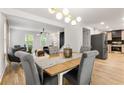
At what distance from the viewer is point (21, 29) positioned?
7078mm

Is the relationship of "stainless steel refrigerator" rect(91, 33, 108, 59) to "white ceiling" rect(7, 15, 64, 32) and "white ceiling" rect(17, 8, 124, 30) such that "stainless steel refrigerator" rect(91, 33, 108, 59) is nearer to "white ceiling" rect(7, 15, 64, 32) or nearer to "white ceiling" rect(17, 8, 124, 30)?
"white ceiling" rect(17, 8, 124, 30)

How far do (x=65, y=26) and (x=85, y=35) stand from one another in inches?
70.2

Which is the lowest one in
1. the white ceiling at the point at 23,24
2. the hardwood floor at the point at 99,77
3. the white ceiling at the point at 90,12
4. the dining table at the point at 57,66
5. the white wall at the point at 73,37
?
the hardwood floor at the point at 99,77

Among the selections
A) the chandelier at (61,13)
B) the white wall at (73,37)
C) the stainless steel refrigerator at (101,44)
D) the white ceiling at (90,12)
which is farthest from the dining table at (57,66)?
the stainless steel refrigerator at (101,44)

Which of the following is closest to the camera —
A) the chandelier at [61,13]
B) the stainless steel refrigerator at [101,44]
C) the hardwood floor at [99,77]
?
the chandelier at [61,13]

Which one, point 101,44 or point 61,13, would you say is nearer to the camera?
point 61,13

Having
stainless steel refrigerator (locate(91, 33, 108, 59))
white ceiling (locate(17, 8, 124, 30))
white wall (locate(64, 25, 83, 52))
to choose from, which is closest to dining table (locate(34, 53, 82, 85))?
white ceiling (locate(17, 8, 124, 30))

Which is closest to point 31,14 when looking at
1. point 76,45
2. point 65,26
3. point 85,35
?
point 65,26

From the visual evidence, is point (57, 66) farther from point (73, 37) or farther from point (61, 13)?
point (73, 37)

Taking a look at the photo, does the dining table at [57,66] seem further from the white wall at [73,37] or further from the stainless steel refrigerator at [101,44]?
the stainless steel refrigerator at [101,44]

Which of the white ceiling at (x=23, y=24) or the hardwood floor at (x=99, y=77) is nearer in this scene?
the hardwood floor at (x=99, y=77)

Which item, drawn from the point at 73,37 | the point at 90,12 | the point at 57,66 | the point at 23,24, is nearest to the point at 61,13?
the point at 57,66

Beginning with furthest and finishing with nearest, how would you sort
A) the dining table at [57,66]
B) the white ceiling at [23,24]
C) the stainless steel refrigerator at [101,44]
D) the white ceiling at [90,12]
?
the stainless steel refrigerator at [101,44] < the white ceiling at [23,24] < the white ceiling at [90,12] < the dining table at [57,66]
